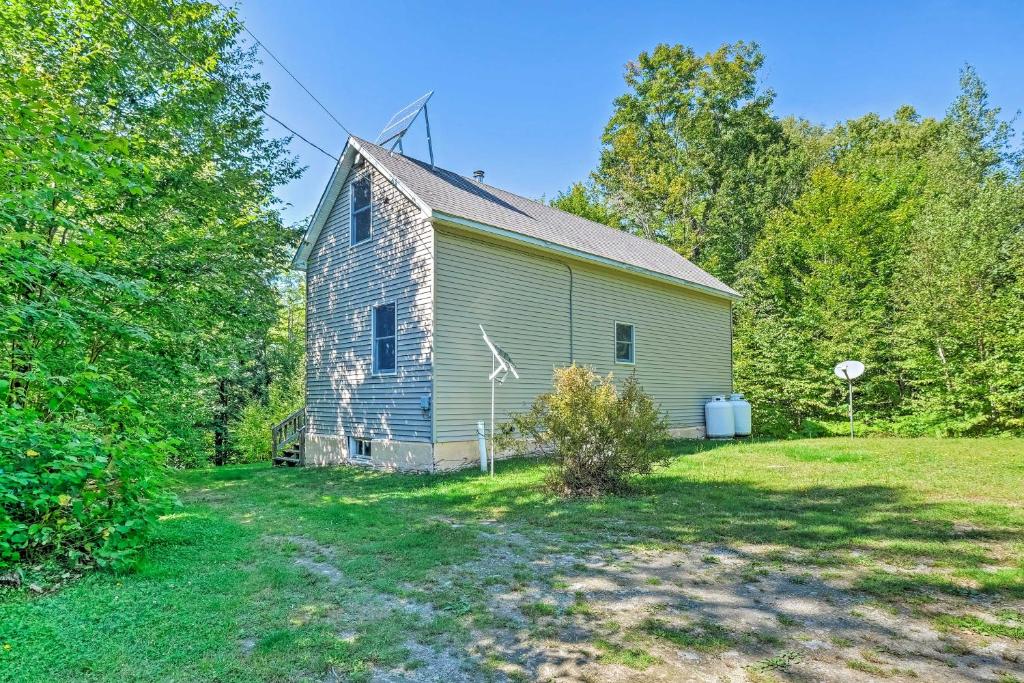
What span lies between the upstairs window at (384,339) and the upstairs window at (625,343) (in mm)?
5765

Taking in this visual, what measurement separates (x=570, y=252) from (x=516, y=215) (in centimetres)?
163

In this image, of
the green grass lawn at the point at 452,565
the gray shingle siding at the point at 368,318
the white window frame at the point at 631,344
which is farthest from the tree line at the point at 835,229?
the gray shingle siding at the point at 368,318

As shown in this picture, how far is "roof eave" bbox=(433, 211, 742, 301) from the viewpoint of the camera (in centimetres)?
977

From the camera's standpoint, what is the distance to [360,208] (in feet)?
38.9

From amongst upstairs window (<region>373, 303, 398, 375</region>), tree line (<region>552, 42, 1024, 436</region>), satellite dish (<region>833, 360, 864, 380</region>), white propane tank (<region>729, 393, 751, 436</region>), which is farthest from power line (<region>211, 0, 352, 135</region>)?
tree line (<region>552, 42, 1024, 436</region>)

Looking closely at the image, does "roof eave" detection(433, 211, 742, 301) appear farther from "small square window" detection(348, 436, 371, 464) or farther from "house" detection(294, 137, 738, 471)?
"small square window" detection(348, 436, 371, 464)

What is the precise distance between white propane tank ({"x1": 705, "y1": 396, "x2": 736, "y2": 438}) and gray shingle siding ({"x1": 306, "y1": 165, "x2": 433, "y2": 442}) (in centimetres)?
961

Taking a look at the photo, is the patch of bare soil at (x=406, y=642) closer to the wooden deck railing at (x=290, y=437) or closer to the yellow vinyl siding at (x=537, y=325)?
the yellow vinyl siding at (x=537, y=325)

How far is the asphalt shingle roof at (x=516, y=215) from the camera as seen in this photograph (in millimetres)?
10547

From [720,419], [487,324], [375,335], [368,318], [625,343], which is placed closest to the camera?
[487,324]

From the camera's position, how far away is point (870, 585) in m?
3.75

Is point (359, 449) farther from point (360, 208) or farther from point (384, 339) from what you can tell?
point (360, 208)

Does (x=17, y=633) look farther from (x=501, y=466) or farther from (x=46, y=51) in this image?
(x=46, y=51)

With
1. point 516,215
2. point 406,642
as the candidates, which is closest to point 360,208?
point 516,215
